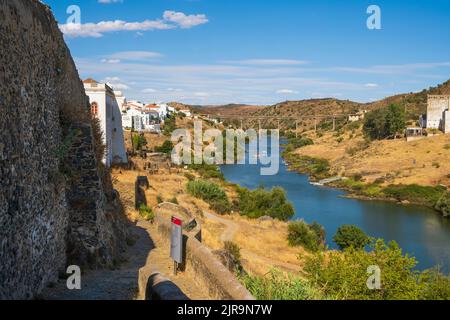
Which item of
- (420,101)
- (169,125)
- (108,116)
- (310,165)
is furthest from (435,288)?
(420,101)

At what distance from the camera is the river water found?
3167 cm

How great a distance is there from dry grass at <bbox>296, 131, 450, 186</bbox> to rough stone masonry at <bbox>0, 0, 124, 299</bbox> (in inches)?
1898

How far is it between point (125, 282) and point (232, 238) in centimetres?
1534

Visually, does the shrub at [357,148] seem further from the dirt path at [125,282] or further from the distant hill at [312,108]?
the dirt path at [125,282]

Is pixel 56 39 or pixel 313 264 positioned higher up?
pixel 56 39

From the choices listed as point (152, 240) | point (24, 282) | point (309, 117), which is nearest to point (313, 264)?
point (152, 240)

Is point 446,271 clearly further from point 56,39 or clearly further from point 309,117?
point 309,117

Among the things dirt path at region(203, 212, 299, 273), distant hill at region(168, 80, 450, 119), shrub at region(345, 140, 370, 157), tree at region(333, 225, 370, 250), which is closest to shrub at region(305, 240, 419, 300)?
dirt path at region(203, 212, 299, 273)

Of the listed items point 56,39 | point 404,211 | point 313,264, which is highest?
point 56,39

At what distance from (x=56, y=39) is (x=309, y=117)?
124m

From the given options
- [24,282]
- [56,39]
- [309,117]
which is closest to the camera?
[24,282]

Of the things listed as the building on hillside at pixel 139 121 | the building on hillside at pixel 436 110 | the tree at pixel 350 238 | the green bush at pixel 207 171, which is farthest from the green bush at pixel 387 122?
the tree at pixel 350 238

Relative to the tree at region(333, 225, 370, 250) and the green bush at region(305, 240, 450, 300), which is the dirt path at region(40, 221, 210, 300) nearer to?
the green bush at region(305, 240, 450, 300)
